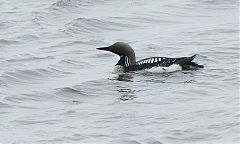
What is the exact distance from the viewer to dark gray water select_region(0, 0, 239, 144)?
11164mm

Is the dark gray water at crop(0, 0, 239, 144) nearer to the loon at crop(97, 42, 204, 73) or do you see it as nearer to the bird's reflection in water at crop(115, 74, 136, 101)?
the bird's reflection in water at crop(115, 74, 136, 101)

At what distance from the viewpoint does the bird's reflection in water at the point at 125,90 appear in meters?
13.3

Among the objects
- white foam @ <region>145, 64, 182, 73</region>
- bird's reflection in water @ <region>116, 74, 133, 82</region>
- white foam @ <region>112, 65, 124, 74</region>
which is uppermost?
white foam @ <region>145, 64, 182, 73</region>

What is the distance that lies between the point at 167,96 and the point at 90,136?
101 inches

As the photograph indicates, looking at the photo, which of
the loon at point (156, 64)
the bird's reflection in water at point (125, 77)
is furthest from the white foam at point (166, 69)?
the bird's reflection in water at point (125, 77)

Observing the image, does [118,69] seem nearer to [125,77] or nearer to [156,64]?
[125,77]

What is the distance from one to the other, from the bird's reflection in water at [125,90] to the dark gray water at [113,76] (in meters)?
0.02

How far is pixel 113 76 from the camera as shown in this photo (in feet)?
50.1

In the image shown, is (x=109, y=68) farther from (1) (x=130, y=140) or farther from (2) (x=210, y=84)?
(1) (x=130, y=140)

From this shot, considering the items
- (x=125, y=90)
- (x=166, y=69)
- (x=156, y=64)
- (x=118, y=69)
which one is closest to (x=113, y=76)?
(x=118, y=69)

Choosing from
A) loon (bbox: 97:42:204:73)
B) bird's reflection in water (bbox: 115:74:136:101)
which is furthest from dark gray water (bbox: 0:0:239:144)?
loon (bbox: 97:42:204:73)

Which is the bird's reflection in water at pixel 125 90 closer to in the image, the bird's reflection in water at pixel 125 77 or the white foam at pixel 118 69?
the bird's reflection in water at pixel 125 77

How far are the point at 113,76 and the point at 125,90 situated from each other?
137 cm

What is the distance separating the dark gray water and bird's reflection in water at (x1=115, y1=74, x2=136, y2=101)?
0.02 m
